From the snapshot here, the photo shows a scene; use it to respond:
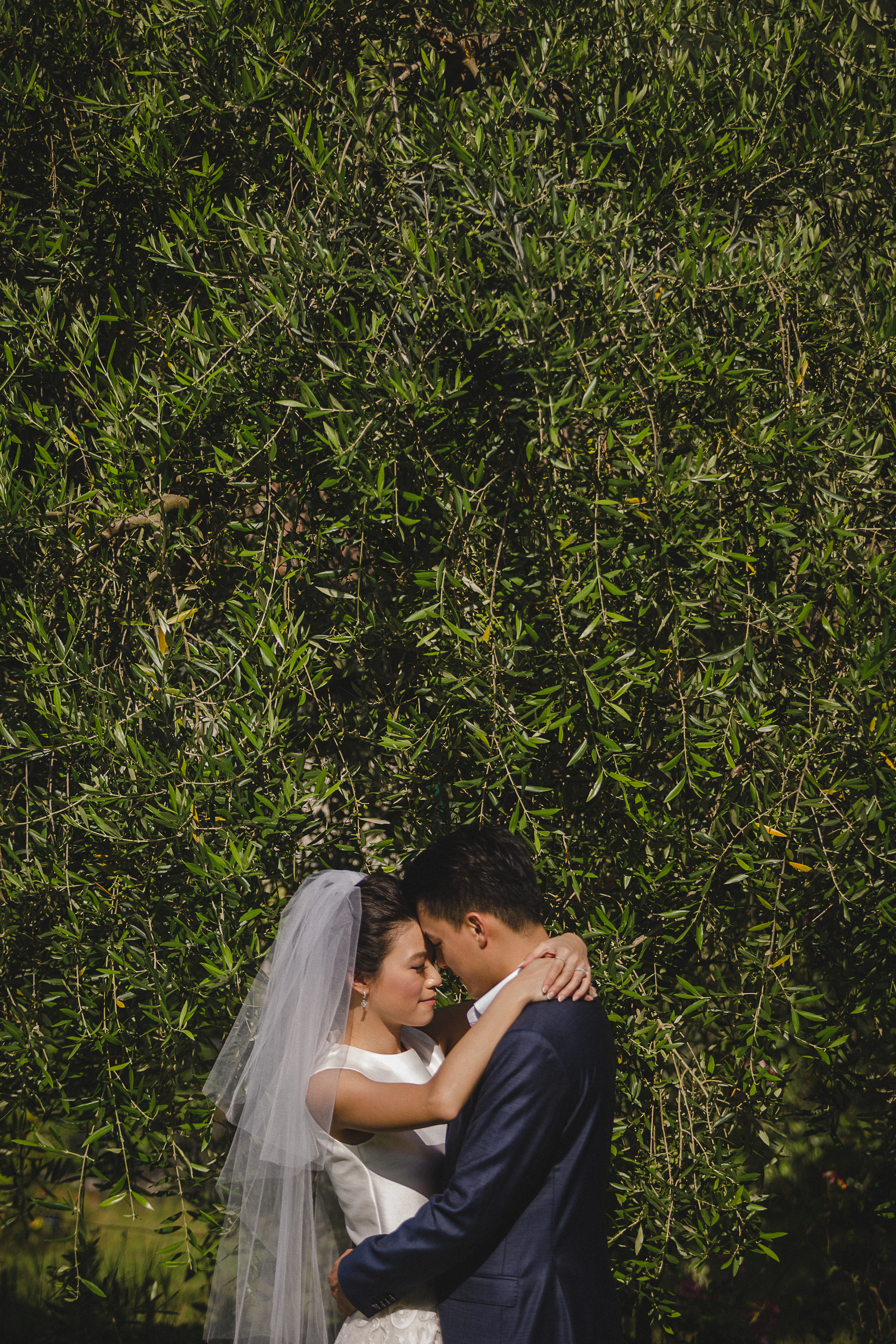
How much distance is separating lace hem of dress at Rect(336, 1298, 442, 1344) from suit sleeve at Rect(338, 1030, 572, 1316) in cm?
22

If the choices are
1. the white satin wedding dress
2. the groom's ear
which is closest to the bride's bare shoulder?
the white satin wedding dress

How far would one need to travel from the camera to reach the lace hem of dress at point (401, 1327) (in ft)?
7.63

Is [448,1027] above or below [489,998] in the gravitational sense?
below

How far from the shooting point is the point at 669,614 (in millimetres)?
2527

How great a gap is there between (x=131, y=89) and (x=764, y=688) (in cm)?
303

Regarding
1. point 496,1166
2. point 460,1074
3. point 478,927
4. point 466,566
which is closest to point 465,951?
point 478,927

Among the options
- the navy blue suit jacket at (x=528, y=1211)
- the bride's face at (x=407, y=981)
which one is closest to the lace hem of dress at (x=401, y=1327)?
the navy blue suit jacket at (x=528, y=1211)

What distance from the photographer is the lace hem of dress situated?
2326 millimetres

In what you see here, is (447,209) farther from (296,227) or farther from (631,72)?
(631,72)

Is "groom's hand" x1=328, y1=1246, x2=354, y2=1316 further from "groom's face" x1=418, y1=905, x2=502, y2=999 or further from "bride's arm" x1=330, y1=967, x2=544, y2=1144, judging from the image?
"groom's face" x1=418, y1=905, x2=502, y2=999

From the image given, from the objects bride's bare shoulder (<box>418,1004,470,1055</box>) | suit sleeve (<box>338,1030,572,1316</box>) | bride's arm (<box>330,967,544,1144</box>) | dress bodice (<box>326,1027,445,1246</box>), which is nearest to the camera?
suit sleeve (<box>338,1030,572,1316</box>)

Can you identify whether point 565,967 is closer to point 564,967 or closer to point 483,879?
point 564,967

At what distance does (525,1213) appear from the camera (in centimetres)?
218

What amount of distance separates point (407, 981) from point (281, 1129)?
51 centimetres
